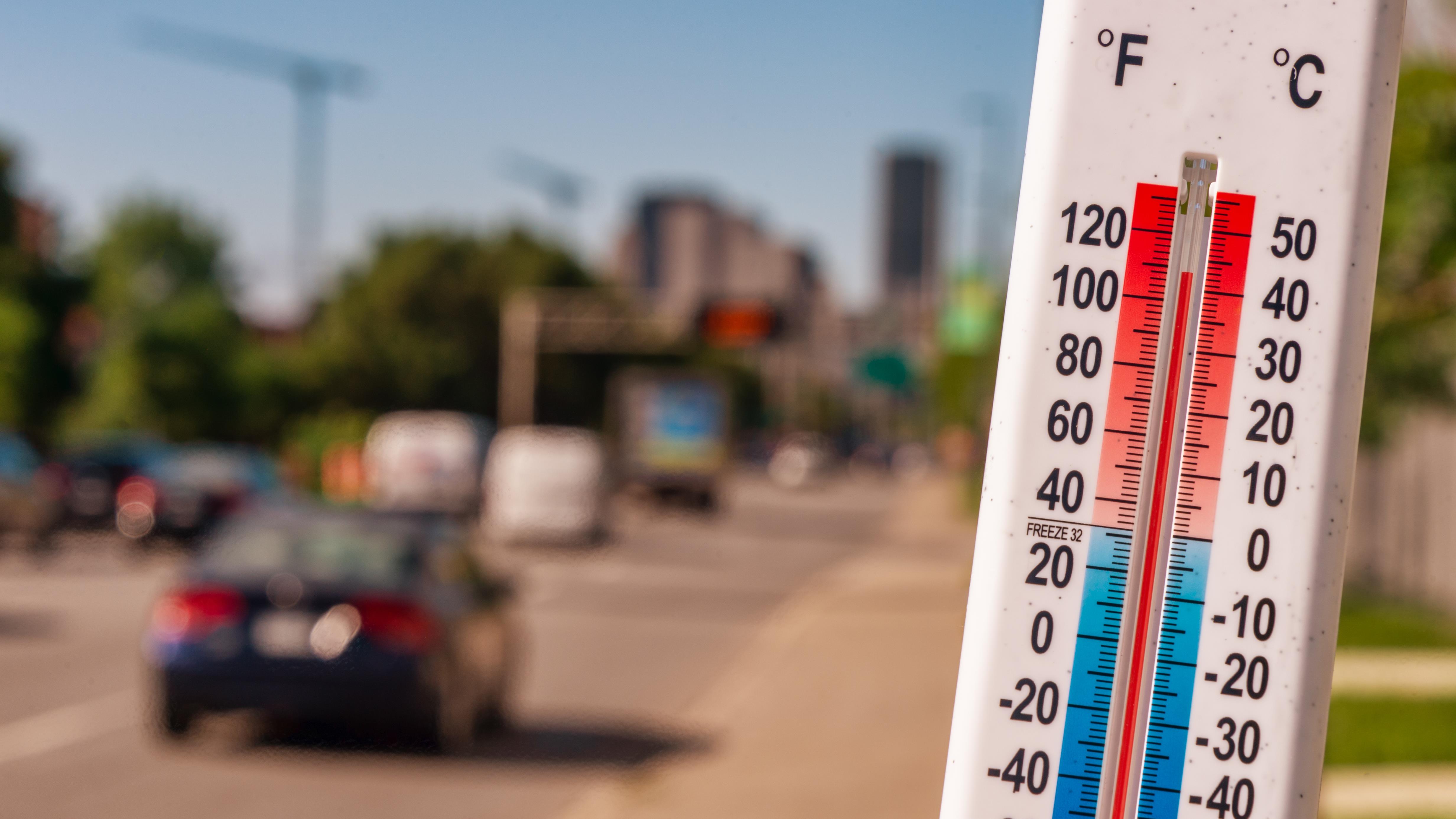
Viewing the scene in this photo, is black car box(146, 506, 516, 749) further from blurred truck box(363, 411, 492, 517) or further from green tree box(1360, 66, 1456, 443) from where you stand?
blurred truck box(363, 411, 492, 517)

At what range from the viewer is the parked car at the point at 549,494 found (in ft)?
110

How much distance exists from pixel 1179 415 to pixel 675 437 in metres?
49.8

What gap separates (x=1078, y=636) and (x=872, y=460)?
402ft

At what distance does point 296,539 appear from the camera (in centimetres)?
1155

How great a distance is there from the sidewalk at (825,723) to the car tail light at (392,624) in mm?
1521

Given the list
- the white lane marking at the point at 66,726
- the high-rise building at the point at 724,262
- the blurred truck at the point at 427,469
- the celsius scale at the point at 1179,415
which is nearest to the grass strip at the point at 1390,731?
the white lane marking at the point at 66,726

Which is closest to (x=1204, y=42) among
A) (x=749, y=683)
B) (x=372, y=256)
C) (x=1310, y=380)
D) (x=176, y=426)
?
(x=1310, y=380)

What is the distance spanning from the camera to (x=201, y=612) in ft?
36.0

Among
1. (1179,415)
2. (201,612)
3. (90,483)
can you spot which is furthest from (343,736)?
(90,483)

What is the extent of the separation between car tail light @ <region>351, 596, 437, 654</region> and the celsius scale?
30.0 ft

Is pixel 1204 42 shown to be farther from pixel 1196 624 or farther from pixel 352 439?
pixel 352 439

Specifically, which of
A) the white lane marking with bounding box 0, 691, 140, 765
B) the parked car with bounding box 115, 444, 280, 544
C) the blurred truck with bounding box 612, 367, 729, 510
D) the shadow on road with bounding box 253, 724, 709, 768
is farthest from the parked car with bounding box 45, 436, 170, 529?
the blurred truck with bounding box 612, 367, 729, 510

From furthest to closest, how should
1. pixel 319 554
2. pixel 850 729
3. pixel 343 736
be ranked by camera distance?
pixel 850 729
pixel 343 736
pixel 319 554

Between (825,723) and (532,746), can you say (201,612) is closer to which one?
(532,746)
